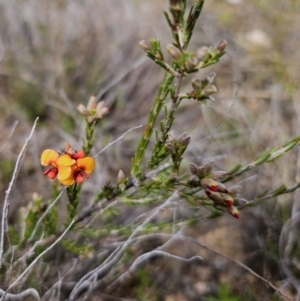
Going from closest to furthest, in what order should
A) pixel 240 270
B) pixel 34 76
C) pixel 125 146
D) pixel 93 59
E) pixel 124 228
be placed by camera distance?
pixel 124 228 → pixel 240 270 → pixel 125 146 → pixel 34 76 → pixel 93 59

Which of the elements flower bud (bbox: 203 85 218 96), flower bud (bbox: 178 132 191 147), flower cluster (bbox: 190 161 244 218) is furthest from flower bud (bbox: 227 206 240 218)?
flower bud (bbox: 203 85 218 96)

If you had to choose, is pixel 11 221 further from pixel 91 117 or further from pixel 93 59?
pixel 93 59

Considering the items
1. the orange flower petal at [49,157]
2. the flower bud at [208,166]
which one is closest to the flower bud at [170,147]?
the flower bud at [208,166]

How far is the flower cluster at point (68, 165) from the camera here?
1.13m

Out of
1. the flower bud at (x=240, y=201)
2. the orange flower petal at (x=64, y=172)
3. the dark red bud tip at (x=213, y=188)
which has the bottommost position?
the flower bud at (x=240, y=201)

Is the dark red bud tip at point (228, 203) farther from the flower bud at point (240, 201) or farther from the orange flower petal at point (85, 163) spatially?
the orange flower petal at point (85, 163)

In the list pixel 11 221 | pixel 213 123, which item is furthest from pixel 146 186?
pixel 213 123

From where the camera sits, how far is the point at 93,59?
312cm

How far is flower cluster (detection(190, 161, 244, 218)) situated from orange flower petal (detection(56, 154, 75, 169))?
351 millimetres

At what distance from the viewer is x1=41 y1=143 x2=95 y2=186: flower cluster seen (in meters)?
1.13

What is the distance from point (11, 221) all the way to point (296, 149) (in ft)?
5.42

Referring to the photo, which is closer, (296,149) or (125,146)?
(296,149)

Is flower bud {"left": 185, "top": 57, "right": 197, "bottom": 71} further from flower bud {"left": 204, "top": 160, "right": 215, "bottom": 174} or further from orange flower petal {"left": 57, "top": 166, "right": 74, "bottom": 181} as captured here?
orange flower petal {"left": 57, "top": 166, "right": 74, "bottom": 181}

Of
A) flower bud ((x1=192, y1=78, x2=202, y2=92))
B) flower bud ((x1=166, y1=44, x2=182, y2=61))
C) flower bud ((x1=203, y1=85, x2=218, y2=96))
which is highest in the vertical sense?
flower bud ((x1=166, y1=44, x2=182, y2=61))
